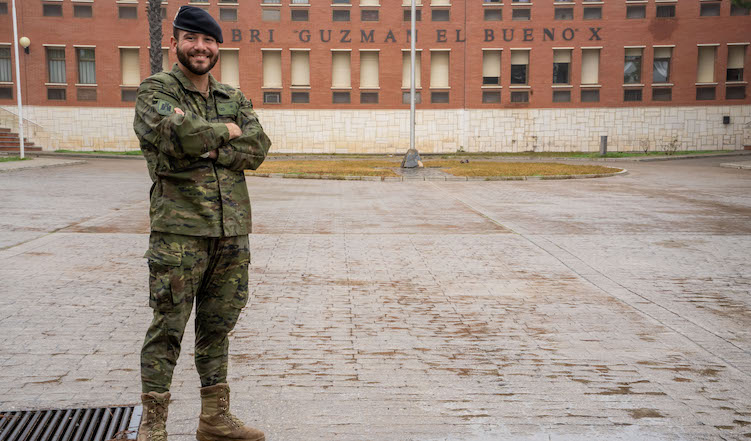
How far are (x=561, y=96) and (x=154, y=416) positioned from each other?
38967mm

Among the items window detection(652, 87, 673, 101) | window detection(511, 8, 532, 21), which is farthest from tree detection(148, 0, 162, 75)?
window detection(652, 87, 673, 101)

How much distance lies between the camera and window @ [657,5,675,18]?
39.6 m

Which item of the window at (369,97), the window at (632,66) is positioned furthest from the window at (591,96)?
the window at (369,97)

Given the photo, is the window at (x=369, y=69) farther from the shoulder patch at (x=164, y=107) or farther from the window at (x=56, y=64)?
the shoulder patch at (x=164, y=107)

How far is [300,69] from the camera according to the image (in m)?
40.5

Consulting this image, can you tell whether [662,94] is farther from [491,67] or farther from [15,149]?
[15,149]

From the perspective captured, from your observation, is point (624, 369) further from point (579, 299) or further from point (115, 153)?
point (115, 153)

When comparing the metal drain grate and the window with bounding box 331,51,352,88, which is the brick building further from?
the metal drain grate

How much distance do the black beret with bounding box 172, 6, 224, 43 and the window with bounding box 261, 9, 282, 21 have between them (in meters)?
37.7

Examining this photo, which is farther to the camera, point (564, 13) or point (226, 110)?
point (564, 13)

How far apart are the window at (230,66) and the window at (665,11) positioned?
2202 cm

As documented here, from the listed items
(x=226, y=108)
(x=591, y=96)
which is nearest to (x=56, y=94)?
(x=591, y=96)

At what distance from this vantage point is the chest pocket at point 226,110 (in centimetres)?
383

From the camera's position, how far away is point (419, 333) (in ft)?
19.4
